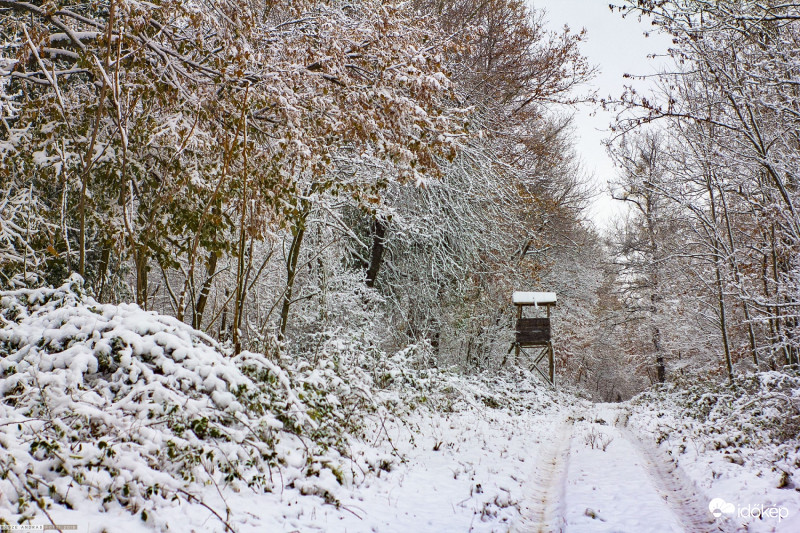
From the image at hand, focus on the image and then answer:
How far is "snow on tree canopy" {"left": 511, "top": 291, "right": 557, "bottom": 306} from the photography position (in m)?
18.3

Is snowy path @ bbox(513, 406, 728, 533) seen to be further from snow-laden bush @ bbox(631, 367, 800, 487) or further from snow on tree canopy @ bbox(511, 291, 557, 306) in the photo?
snow on tree canopy @ bbox(511, 291, 557, 306)

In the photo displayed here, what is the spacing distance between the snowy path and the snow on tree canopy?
9.90m

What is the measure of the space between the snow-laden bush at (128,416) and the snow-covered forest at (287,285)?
0.02 metres

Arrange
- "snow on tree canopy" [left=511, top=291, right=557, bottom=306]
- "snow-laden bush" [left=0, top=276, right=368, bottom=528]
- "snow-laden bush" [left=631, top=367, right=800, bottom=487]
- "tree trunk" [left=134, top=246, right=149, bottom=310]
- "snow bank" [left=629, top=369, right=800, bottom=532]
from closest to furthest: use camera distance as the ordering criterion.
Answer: "snow-laden bush" [left=0, top=276, right=368, bottom=528]
"snow bank" [left=629, top=369, right=800, bottom=532]
"tree trunk" [left=134, top=246, right=149, bottom=310]
"snow-laden bush" [left=631, top=367, right=800, bottom=487]
"snow on tree canopy" [left=511, top=291, right=557, bottom=306]

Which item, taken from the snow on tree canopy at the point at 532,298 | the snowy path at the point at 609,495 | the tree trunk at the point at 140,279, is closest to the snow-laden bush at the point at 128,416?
the tree trunk at the point at 140,279

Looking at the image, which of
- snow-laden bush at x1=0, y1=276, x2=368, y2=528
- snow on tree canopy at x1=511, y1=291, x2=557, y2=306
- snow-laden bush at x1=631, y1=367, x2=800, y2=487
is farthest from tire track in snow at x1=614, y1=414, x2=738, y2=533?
snow on tree canopy at x1=511, y1=291, x2=557, y2=306

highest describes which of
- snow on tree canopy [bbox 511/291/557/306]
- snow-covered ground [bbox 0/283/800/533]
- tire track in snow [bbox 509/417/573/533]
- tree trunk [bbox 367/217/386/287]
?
tree trunk [bbox 367/217/386/287]

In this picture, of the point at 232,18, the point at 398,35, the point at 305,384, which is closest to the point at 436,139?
the point at 398,35

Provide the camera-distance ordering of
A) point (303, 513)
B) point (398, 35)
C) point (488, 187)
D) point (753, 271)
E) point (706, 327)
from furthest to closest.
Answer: point (706, 327) → point (488, 187) → point (753, 271) → point (398, 35) → point (303, 513)

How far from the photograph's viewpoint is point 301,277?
43.3 ft

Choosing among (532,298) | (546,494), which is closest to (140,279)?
(546,494)

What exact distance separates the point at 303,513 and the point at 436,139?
5715mm

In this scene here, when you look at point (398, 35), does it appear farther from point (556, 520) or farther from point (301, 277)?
point (301, 277)

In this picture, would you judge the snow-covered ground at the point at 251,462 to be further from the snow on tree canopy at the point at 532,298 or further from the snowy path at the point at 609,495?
the snow on tree canopy at the point at 532,298
